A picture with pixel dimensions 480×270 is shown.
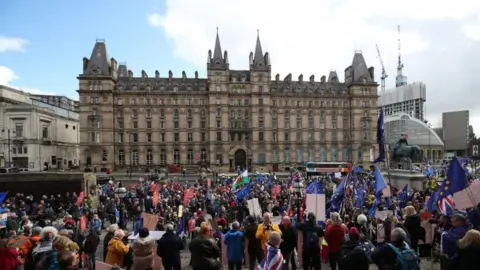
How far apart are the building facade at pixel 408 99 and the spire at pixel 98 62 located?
146 m

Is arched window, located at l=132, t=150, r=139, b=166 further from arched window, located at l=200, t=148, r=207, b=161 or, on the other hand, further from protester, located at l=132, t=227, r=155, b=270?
protester, located at l=132, t=227, r=155, b=270

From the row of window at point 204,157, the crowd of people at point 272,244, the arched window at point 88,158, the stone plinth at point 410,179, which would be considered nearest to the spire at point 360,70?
the row of window at point 204,157

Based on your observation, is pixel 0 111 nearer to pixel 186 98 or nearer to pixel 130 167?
pixel 130 167

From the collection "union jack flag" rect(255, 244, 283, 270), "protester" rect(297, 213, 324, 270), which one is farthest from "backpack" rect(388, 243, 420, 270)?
"protester" rect(297, 213, 324, 270)

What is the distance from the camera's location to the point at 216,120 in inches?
2894

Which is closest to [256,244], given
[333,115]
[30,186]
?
[30,186]

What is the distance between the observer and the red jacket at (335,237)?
9.58 meters

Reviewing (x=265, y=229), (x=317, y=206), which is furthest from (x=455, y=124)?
(x=265, y=229)

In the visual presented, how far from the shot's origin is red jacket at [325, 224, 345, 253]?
9.58 meters

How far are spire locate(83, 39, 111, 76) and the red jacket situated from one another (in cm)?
6950

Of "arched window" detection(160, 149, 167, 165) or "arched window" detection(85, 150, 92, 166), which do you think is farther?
"arched window" detection(160, 149, 167, 165)

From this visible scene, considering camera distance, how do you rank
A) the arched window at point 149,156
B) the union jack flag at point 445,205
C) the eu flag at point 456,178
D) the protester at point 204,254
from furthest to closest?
1. the arched window at point 149,156
2. the union jack flag at point 445,205
3. the eu flag at point 456,178
4. the protester at point 204,254

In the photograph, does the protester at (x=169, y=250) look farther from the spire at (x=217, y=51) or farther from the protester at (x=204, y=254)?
the spire at (x=217, y=51)

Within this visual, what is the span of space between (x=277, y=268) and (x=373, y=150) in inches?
2985
